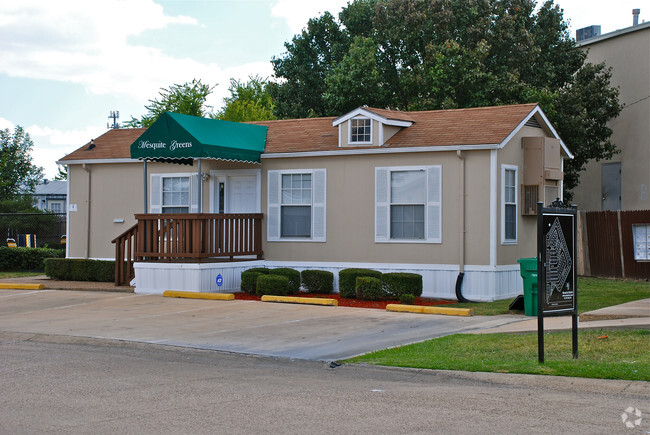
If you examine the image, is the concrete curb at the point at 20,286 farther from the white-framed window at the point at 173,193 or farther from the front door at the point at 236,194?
the front door at the point at 236,194

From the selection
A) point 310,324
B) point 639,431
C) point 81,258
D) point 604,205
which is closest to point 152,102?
point 81,258

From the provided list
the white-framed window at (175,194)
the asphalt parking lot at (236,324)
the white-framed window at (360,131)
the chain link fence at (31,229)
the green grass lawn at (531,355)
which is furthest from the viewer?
the chain link fence at (31,229)

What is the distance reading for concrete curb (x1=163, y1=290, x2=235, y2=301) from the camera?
17203 mm

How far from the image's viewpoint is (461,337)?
467 inches

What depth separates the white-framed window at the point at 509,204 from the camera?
700 inches

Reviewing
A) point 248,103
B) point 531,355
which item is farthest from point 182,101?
point 531,355

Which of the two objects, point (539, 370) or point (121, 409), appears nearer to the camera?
point (121, 409)

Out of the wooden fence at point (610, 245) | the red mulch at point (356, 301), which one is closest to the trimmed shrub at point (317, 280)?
the red mulch at point (356, 301)

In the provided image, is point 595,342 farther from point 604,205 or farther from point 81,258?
point 604,205

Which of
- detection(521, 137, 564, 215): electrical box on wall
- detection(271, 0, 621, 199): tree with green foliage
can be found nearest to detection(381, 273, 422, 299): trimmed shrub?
detection(521, 137, 564, 215): electrical box on wall

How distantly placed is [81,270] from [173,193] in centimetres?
309

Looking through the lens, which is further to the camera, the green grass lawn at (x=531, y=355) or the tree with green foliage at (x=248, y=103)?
the tree with green foliage at (x=248, y=103)

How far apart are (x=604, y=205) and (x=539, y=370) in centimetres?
2715

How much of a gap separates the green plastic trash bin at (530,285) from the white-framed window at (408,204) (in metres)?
3.24
